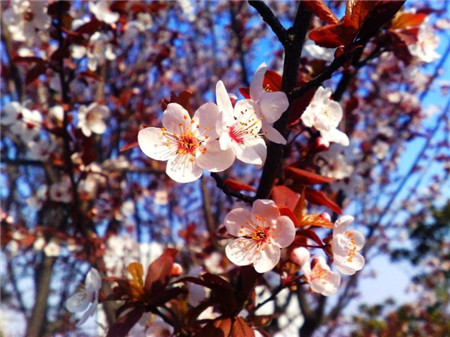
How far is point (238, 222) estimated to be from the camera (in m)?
1.02

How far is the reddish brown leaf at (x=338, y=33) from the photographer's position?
0.82 metres

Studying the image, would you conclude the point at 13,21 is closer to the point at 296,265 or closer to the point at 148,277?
the point at 148,277

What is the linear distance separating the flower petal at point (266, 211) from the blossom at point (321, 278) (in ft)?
0.76

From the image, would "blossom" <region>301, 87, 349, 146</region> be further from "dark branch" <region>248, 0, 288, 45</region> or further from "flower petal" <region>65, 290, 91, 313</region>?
"flower petal" <region>65, 290, 91, 313</region>

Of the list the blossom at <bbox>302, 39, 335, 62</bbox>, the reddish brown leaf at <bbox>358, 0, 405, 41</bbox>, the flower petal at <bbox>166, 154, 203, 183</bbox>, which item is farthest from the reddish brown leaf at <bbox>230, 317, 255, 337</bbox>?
the blossom at <bbox>302, 39, 335, 62</bbox>

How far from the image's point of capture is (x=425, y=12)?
176cm

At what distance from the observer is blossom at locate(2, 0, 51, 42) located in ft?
6.39

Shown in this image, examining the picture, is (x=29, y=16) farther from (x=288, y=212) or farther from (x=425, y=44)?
(x=425, y=44)

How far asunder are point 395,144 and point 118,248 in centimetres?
269

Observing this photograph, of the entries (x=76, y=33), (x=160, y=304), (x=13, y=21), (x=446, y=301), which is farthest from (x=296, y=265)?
(x=446, y=301)

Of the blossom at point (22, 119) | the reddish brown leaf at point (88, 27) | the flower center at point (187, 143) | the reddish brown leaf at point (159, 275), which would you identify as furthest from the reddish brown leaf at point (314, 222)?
the blossom at point (22, 119)

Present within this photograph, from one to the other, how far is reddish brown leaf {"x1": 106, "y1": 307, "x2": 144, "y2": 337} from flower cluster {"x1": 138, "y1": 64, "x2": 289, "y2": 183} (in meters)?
0.46

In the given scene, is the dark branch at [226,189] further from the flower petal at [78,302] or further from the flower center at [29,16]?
the flower center at [29,16]

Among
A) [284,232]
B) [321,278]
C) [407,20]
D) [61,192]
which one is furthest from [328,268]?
[61,192]
